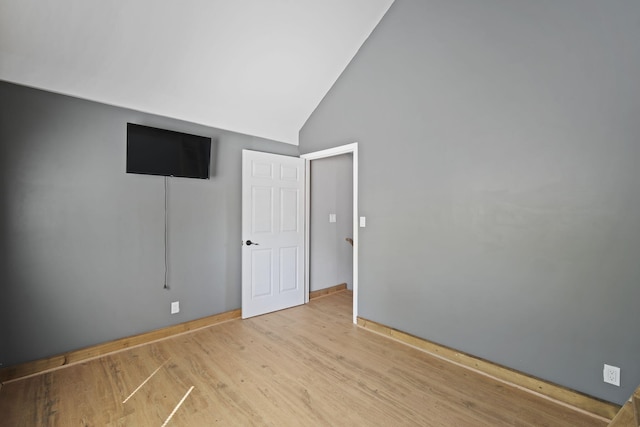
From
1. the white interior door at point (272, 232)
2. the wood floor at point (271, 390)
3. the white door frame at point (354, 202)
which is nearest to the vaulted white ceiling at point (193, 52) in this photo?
the white interior door at point (272, 232)

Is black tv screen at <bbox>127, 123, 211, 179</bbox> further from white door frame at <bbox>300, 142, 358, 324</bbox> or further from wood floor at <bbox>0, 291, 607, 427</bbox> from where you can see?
wood floor at <bbox>0, 291, 607, 427</bbox>

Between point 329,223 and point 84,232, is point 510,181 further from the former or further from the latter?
point 84,232

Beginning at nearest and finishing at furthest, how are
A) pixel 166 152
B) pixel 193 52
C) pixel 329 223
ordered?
pixel 193 52 → pixel 166 152 → pixel 329 223

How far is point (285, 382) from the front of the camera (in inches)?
88.2

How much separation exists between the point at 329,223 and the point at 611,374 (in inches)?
133

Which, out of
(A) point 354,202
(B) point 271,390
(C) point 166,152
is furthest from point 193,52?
(B) point 271,390

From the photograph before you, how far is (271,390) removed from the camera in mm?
2141

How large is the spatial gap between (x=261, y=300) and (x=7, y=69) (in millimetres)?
3111

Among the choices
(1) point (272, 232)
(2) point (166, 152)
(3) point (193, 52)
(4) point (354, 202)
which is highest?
(3) point (193, 52)

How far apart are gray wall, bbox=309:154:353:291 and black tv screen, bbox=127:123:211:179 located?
65.7 inches

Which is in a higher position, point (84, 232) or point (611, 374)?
point (84, 232)

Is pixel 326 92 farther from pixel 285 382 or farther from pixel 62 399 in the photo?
pixel 62 399

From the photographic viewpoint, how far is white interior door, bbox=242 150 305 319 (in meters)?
3.53

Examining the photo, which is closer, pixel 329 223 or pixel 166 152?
pixel 166 152
